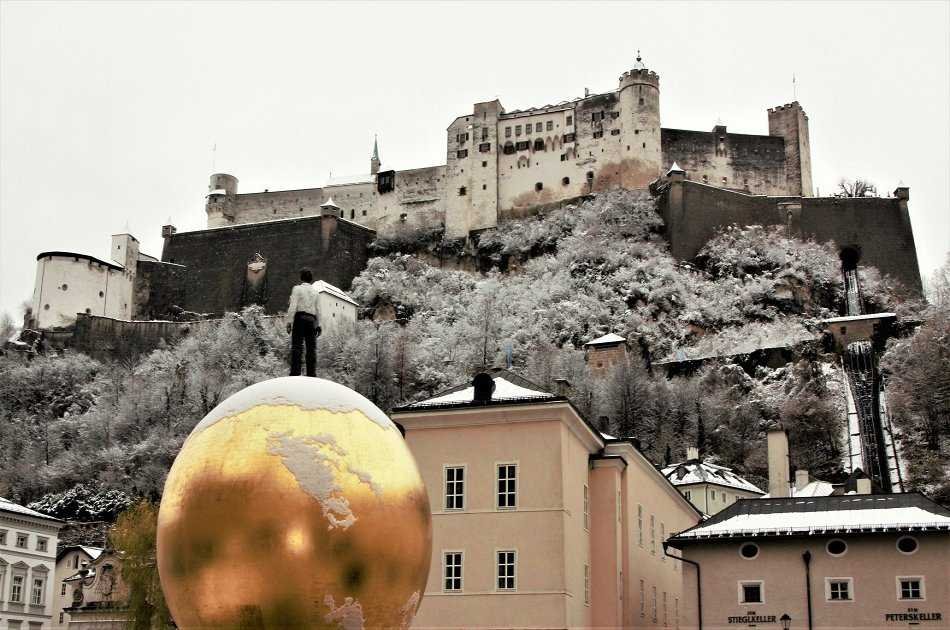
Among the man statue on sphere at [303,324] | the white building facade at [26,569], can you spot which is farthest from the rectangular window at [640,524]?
the man statue on sphere at [303,324]

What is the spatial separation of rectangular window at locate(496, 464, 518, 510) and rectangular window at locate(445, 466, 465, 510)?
86cm

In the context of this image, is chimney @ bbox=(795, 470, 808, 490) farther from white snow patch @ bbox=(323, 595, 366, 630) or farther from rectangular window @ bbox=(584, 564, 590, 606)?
white snow patch @ bbox=(323, 595, 366, 630)

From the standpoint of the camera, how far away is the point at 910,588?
26359 millimetres

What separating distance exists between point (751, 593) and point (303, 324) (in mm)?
23150

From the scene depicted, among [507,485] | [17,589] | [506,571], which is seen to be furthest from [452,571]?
[17,589]

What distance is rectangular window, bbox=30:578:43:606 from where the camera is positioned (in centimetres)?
4473

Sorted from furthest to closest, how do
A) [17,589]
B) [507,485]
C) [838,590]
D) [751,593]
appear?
[17,589] < [751,593] < [838,590] < [507,485]

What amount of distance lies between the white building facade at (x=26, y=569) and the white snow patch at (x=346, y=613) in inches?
1625

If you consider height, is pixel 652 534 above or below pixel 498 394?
below

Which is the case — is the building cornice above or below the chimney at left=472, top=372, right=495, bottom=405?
below

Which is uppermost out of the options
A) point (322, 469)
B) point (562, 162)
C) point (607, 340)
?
point (562, 162)

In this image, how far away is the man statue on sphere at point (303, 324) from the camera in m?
6.49

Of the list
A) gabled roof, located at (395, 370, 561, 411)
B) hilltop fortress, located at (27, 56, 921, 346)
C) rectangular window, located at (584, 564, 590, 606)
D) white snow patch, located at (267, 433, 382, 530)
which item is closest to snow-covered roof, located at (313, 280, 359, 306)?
hilltop fortress, located at (27, 56, 921, 346)

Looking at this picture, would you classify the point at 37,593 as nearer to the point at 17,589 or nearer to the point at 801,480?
the point at 17,589
